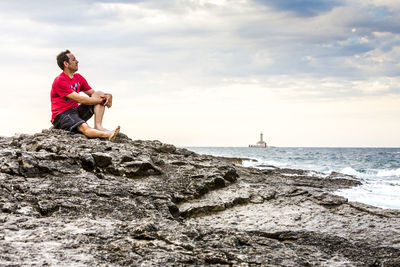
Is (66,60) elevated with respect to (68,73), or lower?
elevated

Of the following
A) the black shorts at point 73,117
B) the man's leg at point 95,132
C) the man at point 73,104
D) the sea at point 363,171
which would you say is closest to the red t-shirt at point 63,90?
the man at point 73,104

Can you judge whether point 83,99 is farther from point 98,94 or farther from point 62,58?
point 62,58

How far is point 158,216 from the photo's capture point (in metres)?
5.32

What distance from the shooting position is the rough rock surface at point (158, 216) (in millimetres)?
3541

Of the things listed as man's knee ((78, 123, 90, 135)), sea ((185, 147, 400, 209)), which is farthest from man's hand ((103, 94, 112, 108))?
sea ((185, 147, 400, 209))

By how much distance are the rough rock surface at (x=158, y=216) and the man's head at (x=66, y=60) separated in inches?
60.2

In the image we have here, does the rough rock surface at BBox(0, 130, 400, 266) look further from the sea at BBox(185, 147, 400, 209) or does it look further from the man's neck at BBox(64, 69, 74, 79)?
the sea at BBox(185, 147, 400, 209)

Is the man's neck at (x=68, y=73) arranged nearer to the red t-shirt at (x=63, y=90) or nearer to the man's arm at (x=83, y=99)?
the red t-shirt at (x=63, y=90)

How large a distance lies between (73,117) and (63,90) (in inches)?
25.7

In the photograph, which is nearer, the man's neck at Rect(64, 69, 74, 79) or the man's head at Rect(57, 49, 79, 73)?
the man's head at Rect(57, 49, 79, 73)

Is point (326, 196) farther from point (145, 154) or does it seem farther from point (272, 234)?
point (145, 154)

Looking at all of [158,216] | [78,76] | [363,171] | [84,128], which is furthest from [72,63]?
[363,171]

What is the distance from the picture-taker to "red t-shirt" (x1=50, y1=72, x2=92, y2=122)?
8.74m

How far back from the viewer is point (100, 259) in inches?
129
